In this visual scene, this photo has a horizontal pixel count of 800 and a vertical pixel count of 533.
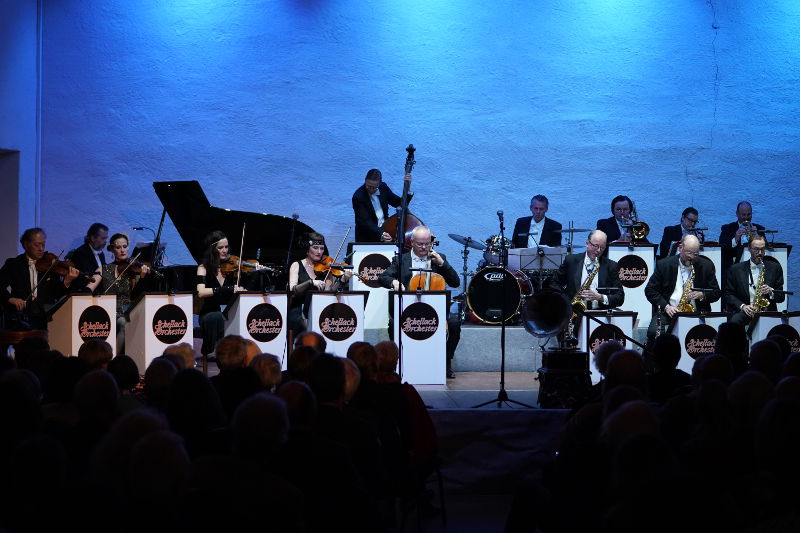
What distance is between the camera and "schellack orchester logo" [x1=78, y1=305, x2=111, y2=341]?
8.66 metres

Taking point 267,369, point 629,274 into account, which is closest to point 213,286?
point 267,369

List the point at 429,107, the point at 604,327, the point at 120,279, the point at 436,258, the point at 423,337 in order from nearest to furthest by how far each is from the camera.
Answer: the point at 423,337 → the point at 604,327 → the point at 120,279 → the point at 436,258 → the point at 429,107

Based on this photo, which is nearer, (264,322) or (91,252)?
(264,322)

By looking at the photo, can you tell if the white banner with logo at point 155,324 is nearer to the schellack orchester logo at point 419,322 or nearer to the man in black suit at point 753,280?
the schellack orchester logo at point 419,322

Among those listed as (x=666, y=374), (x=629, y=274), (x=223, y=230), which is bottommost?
(x=666, y=374)

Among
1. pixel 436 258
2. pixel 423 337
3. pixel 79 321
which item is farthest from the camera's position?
pixel 436 258

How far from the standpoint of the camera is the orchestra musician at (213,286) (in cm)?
955

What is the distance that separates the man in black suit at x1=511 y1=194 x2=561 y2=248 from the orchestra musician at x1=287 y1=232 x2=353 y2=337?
2773 millimetres

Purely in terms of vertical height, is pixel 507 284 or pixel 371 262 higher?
pixel 371 262

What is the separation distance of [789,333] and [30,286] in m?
7.90

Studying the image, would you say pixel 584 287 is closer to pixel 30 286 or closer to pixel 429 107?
pixel 429 107

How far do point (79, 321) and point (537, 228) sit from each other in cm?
582

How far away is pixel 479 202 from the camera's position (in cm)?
1283

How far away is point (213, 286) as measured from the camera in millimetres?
9789
